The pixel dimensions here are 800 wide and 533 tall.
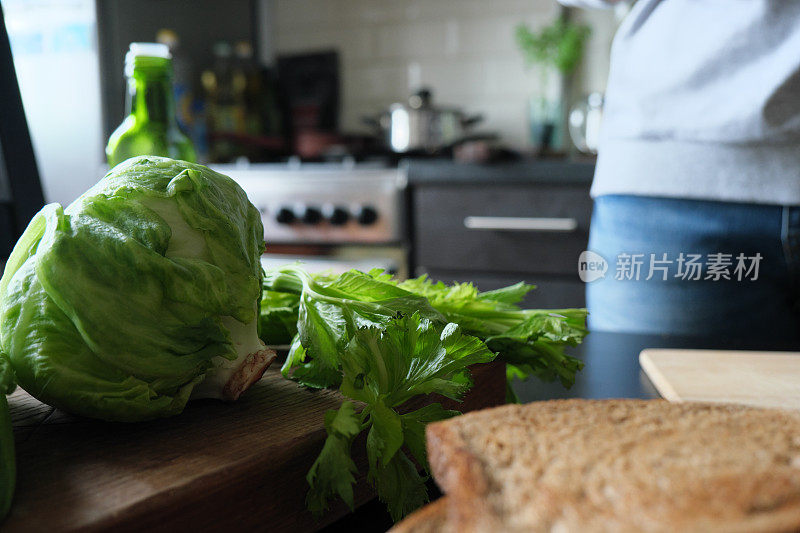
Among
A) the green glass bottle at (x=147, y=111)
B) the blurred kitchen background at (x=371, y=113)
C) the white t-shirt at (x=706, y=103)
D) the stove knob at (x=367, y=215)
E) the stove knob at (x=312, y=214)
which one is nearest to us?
the green glass bottle at (x=147, y=111)

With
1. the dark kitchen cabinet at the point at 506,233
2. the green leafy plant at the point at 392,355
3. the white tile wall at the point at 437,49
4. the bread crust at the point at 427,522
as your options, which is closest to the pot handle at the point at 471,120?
the white tile wall at the point at 437,49

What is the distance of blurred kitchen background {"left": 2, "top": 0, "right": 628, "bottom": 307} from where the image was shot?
7.01ft

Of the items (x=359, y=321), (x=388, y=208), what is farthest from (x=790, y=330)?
(x=388, y=208)

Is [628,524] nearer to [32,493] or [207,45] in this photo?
[32,493]

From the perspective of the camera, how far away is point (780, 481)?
1.11ft

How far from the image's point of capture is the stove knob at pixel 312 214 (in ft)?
7.74

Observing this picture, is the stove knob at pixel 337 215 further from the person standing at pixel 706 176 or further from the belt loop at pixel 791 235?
the belt loop at pixel 791 235

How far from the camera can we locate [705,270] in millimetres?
1178

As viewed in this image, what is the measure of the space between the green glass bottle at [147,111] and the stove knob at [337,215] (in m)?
1.42

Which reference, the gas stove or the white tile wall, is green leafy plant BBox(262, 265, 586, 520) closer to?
the gas stove

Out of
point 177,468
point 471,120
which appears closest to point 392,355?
point 177,468

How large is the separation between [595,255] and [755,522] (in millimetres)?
1066

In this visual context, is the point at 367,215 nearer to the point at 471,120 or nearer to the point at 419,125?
the point at 419,125

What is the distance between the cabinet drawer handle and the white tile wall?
90 centimetres
